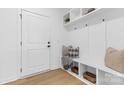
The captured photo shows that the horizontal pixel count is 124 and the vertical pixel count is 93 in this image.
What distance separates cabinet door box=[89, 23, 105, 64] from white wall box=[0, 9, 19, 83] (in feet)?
6.53

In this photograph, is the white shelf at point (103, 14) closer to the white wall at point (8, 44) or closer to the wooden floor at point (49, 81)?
the wooden floor at point (49, 81)

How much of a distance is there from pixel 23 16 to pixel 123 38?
97.9 inches

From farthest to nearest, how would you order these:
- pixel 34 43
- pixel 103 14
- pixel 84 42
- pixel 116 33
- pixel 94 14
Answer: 1. pixel 34 43
2. pixel 84 42
3. pixel 94 14
4. pixel 103 14
5. pixel 116 33

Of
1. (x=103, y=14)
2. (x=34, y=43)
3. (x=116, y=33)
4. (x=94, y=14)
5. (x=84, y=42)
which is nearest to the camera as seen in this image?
(x=116, y=33)

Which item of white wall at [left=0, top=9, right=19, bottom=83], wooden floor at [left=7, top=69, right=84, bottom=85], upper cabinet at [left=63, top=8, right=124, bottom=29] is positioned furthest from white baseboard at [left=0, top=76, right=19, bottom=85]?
upper cabinet at [left=63, top=8, right=124, bottom=29]

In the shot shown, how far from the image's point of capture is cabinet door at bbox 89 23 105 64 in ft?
7.32

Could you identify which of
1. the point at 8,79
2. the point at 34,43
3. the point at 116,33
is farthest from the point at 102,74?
the point at 8,79

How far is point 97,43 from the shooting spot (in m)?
2.38

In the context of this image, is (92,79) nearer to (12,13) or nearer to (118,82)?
(118,82)

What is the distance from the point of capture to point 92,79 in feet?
7.09

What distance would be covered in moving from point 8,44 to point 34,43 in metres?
0.75

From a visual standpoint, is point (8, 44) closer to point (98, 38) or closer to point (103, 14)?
point (98, 38)

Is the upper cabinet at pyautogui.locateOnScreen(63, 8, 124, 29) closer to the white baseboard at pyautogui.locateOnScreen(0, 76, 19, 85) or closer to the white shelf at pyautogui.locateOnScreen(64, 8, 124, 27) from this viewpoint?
the white shelf at pyautogui.locateOnScreen(64, 8, 124, 27)
